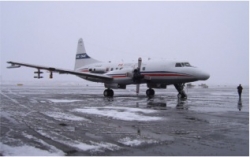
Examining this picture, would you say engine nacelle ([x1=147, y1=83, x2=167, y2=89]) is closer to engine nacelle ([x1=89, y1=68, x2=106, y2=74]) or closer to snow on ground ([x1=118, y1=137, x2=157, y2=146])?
engine nacelle ([x1=89, y1=68, x2=106, y2=74])

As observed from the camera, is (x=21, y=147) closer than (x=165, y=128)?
Yes

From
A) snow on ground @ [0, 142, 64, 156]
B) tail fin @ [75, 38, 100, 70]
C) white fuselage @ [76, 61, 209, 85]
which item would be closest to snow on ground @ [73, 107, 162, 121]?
snow on ground @ [0, 142, 64, 156]

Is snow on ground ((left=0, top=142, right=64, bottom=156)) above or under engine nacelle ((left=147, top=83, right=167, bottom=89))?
under

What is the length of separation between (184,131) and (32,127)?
4599 millimetres

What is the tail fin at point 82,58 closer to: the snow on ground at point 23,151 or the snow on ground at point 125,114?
the snow on ground at point 125,114

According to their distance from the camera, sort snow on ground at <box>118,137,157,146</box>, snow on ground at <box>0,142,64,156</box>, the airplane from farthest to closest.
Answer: the airplane < snow on ground at <box>118,137,157,146</box> < snow on ground at <box>0,142,64,156</box>

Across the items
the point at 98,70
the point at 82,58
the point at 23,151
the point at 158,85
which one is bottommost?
→ the point at 23,151

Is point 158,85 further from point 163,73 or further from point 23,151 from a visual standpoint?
point 23,151

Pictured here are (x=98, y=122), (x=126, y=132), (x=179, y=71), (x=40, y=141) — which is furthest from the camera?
(x=179, y=71)

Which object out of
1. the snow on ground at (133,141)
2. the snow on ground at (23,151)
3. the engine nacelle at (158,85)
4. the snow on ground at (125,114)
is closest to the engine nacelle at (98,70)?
the engine nacelle at (158,85)

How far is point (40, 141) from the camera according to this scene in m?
6.44

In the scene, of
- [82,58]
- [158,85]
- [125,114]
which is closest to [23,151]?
[125,114]

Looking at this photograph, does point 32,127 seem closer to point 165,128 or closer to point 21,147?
point 21,147

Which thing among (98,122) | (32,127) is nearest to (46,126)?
(32,127)
